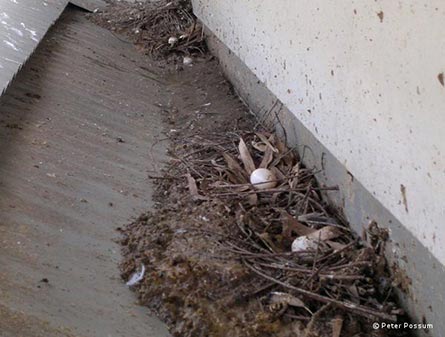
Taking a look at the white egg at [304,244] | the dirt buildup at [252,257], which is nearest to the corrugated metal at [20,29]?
the dirt buildup at [252,257]

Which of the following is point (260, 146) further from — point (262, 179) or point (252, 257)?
point (252, 257)

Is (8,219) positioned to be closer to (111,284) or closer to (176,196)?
(111,284)

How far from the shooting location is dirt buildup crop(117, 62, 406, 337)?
2705 mm

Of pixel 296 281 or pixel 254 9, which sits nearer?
pixel 296 281

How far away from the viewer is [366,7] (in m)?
2.93

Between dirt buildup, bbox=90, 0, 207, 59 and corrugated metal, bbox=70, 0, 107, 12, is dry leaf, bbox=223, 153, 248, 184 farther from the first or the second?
corrugated metal, bbox=70, 0, 107, 12

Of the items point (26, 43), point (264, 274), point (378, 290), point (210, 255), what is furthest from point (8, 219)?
point (26, 43)

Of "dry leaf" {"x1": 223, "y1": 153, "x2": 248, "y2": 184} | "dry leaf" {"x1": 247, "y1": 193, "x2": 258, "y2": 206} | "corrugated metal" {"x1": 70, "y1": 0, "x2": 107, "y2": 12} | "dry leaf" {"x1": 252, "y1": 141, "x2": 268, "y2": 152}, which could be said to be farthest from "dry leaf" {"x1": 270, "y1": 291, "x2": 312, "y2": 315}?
"corrugated metal" {"x1": 70, "y1": 0, "x2": 107, "y2": 12}

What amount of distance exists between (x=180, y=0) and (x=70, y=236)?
16.5ft

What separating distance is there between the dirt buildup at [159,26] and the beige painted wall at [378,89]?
2.39 m

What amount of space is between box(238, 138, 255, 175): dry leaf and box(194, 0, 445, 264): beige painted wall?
0.39 meters

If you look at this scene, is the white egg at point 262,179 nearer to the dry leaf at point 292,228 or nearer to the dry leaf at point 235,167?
the dry leaf at point 235,167

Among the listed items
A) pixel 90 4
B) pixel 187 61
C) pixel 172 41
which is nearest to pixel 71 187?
pixel 187 61

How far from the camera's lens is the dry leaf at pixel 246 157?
4103mm
